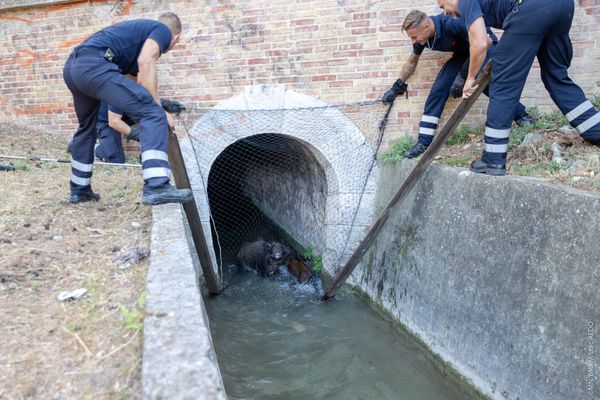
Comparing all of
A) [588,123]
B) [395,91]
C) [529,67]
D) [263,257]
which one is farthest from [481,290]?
[263,257]

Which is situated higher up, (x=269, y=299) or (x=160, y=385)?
(x=160, y=385)

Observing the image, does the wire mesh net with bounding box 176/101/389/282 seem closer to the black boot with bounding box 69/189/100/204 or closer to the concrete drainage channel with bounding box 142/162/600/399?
the concrete drainage channel with bounding box 142/162/600/399

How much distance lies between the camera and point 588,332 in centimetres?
269

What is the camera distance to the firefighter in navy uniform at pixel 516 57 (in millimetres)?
3525

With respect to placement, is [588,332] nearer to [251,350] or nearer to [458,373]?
[458,373]

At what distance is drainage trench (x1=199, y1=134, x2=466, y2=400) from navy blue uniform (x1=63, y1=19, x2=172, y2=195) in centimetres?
236

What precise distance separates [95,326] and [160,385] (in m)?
0.77

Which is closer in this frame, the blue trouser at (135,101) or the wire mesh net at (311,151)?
the blue trouser at (135,101)

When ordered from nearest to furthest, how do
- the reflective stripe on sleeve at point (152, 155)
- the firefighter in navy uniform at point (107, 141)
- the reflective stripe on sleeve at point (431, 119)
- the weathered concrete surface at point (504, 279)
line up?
the weathered concrete surface at point (504, 279) → the reflective stripe on sleeve at point (152, 155) → the reflective stripe on sleeve at point (431, 119) → the firefighter in navy uniform at point (107, 141)

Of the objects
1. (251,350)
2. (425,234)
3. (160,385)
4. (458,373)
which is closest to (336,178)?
(425,234)

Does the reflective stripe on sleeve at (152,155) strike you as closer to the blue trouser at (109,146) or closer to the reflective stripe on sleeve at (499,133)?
the blue trouser at (109,146)

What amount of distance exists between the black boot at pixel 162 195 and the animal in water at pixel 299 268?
11.6 ft

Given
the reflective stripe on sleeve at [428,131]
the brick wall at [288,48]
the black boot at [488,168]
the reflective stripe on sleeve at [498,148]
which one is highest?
the brick wall at [288,48]

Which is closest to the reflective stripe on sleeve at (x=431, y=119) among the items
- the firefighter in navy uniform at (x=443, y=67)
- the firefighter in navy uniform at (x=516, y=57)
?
the firefighter in navy uniform at (x=443, y=67)
